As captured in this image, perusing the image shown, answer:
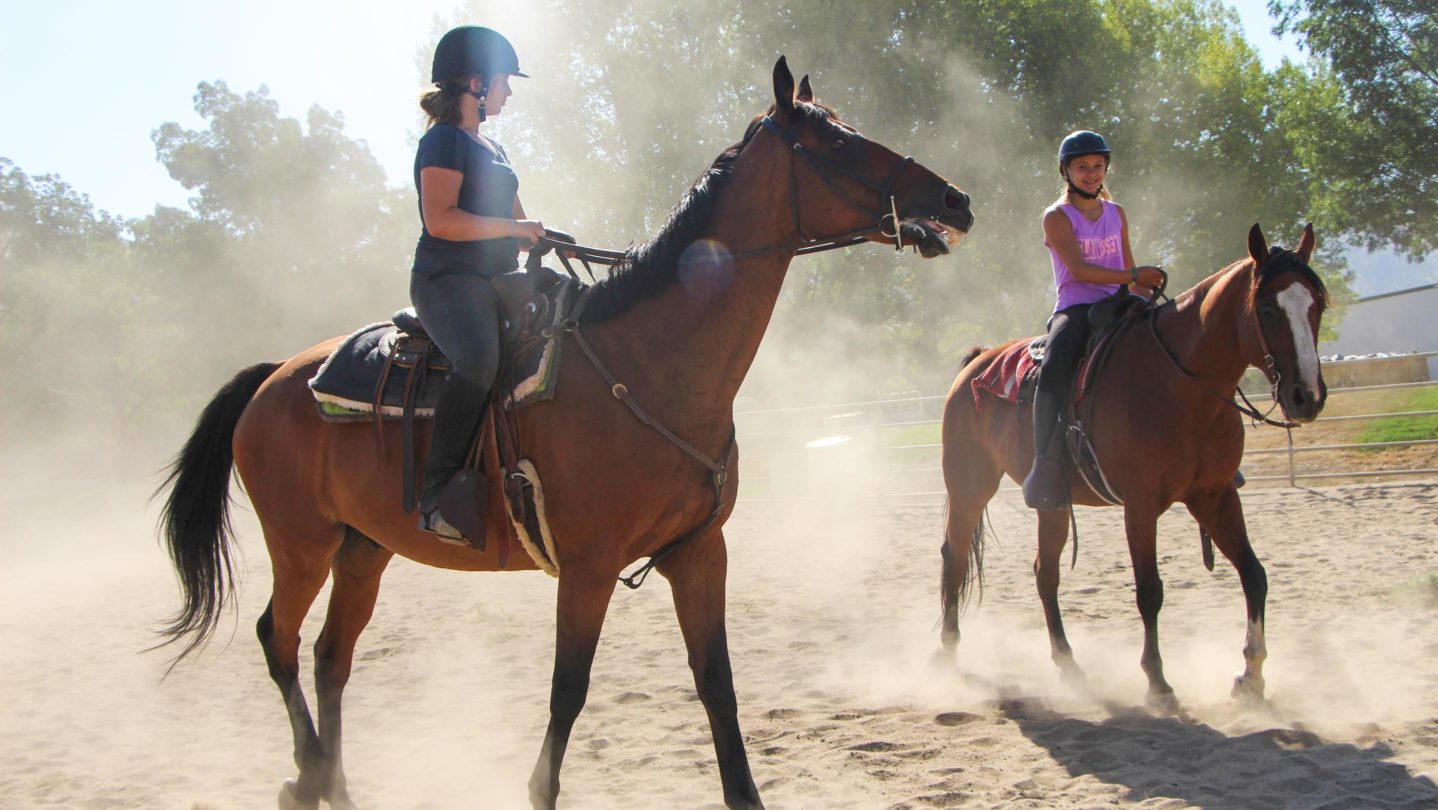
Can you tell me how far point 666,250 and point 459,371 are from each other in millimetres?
878

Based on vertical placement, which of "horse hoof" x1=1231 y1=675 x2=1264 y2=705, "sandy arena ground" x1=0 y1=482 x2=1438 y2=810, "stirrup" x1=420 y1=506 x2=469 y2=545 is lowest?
"sandy arena ground" x1=0 y1=482 x2=1438 y2=810

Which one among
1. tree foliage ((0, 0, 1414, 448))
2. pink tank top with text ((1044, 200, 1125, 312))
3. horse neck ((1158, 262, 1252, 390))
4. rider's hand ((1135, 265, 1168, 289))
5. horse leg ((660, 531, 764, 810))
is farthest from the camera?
tree foliage ((0, 0, 1414, 448))

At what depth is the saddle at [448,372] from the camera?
11.9 feet

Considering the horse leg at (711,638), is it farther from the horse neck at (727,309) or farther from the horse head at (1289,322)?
the horse head at (1289,322)

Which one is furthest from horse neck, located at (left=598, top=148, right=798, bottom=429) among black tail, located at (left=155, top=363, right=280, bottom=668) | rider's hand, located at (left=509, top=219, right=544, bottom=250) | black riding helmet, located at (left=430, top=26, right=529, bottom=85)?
black tail, located at (left=155, top=363, right=280, bottom=668)

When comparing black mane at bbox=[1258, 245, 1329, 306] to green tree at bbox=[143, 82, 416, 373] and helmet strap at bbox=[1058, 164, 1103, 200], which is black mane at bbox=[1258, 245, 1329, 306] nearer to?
helmet strap at bbox=[1058, 164, 1103, 200]

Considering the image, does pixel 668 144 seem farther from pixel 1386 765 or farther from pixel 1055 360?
pixel 1386 765

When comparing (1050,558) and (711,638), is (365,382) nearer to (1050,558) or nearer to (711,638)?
(711,638)

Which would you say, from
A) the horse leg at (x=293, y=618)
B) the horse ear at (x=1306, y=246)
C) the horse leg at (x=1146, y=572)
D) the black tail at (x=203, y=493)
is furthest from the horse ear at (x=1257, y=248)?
the black tail at (x=203, y=493)

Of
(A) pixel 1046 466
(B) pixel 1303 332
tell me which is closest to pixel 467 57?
(A) pixel 1046 466

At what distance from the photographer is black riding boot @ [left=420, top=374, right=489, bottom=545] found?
11.8 feet

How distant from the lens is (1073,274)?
570cm

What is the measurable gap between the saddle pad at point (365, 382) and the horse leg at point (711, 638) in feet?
3.92

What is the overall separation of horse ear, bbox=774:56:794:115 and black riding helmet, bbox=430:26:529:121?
1.03 m
